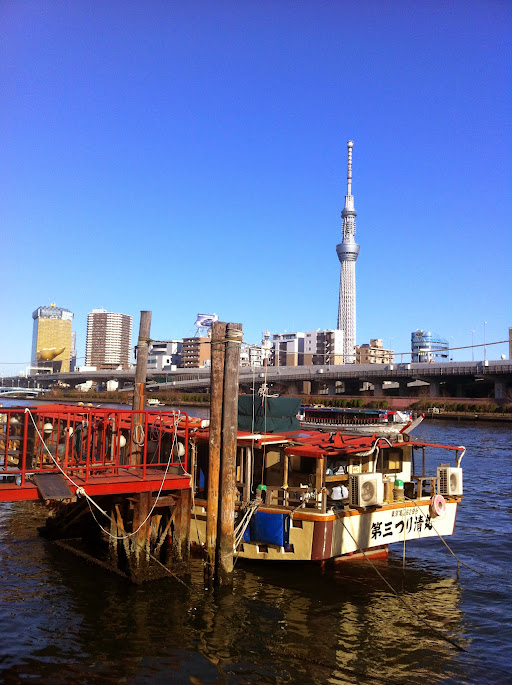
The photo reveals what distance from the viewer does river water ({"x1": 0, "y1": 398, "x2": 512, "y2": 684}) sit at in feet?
33.3

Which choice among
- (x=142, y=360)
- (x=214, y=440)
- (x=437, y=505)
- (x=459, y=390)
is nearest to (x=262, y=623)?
(x=214, y=440)

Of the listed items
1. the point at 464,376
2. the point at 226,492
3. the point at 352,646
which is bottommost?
the point at 352,646

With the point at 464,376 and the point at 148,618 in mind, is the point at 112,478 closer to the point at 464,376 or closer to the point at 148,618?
the point at 148,618

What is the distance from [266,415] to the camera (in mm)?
17562

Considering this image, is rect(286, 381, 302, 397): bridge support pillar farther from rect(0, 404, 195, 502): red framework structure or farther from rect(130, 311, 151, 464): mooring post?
rect(130, 311, 151, 464): mooring post

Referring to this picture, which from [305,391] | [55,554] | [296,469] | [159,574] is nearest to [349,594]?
[296,469]

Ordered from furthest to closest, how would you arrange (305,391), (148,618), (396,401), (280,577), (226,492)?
(305,391) < (396,401) < (280,577) < (226,492) < (148,618)

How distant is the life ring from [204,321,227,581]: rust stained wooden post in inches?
243

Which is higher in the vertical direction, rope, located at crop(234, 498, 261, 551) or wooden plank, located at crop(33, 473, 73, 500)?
wooden plank, located at crop(33, 473, 73, 500)

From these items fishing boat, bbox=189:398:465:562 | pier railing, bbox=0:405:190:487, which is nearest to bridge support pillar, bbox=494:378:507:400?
fishing boat, bbox=189:398:465:562

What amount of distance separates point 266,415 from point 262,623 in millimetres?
6657

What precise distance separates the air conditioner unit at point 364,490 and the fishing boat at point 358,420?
4577 millimetres

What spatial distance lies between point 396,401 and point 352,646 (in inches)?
3146

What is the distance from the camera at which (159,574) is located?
46.0ft
